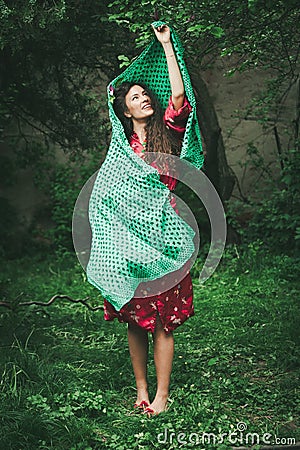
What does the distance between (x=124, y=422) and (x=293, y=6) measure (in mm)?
2236

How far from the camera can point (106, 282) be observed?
3320 millimetres

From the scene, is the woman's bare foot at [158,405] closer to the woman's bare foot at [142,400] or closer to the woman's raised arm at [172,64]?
the woman's bare foot at [142,400]

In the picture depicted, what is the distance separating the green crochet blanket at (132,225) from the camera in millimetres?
3297

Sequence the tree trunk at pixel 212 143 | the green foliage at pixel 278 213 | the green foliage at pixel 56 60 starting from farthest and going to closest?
1. the tree trunk at pixel 212 143
2. the green foliage at pixel 278 213
3. the green foliage at pixel 56 60

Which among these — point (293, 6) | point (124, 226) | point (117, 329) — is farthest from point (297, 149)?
point (124, 226)

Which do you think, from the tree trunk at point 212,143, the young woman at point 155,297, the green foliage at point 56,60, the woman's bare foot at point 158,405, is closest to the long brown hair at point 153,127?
the young woman at point 155,297

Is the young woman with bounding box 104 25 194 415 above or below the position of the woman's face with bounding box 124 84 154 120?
below

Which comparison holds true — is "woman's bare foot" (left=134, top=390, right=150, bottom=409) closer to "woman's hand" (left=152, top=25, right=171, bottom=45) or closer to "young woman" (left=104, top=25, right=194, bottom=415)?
"young woman" (left=104, top=25, right=194, bottom=415)

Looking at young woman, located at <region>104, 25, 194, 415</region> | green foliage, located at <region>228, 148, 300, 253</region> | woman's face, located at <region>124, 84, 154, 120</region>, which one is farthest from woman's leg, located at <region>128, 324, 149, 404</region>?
green foliage, located at <region>228, 148, 300, 253</region>

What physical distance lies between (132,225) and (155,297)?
38cm

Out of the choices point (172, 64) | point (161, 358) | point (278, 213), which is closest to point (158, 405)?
point (161, 358)

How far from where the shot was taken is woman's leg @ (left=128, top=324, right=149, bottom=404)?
3549 millimetres

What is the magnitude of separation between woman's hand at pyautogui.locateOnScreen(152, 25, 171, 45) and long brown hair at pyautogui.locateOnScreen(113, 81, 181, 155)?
324 mm

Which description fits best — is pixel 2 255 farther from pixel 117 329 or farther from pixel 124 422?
pixel 124 422
